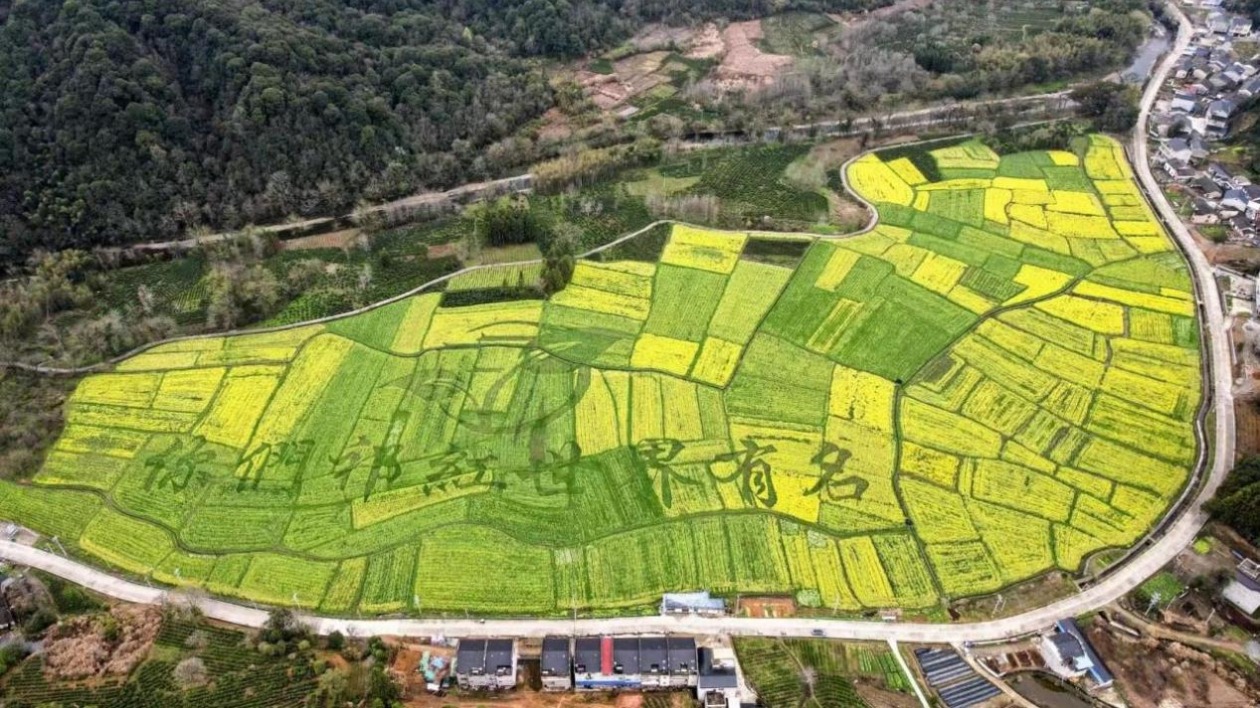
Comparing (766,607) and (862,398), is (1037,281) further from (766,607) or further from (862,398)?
(766,607)

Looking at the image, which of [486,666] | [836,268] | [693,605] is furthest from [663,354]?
[486,666]

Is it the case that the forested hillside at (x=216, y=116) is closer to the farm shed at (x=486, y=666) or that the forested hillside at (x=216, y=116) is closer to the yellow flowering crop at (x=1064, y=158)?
the farm shed at (x=486, y=666)

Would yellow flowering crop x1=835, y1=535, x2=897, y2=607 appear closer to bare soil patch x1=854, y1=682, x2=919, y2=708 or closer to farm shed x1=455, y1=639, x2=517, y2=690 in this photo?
bare soil patch x1=854, y1=682, x2=919, y2=708

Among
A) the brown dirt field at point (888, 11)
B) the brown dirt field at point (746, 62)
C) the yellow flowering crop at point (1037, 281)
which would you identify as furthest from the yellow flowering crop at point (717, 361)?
the brown dirt field at point (888, 11)

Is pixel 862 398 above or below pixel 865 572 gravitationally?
above

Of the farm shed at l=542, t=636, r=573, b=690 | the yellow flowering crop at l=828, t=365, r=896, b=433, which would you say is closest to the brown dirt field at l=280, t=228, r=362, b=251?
the yellow flowering crop at l=828, t=365, r=896, b=433

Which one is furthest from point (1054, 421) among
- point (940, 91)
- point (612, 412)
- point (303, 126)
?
point (303, 126)
